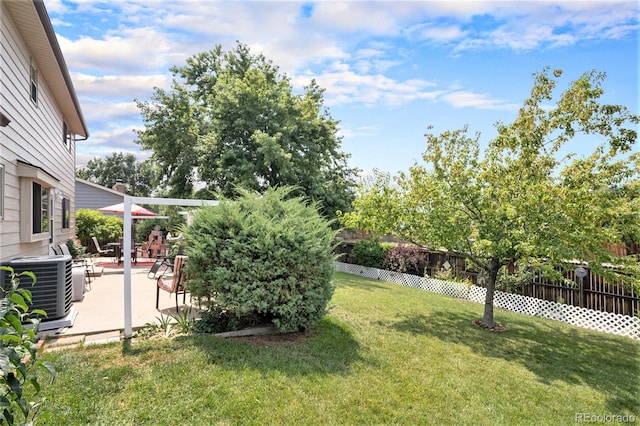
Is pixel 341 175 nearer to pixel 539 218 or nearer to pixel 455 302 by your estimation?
pixel 455 302

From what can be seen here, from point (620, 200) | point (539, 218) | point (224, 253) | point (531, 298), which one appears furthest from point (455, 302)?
point (224, 253)

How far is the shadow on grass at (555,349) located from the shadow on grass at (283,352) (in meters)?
1.74

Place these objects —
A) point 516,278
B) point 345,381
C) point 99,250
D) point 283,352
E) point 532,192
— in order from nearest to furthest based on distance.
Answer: point 345,381, point 283,352, point 532,192, point 516,278, point 99,250

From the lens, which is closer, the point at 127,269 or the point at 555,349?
the point at 127,269

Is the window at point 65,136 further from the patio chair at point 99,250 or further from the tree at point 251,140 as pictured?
the tree at point 251,140

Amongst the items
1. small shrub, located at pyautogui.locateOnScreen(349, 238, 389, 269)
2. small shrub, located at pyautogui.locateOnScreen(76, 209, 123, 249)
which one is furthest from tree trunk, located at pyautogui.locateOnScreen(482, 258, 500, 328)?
small shrub, located at pyautogui.locateOnScreen(76, 209, 123, 249)

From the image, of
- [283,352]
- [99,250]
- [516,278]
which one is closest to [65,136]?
[99,250]

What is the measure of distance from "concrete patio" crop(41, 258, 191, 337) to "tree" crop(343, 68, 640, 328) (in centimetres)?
401

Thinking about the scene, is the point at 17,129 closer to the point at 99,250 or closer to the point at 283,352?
the point at 283,352

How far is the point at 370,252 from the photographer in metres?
14.4

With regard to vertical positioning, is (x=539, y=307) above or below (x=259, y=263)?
below

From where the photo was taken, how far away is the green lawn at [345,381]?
356 cm

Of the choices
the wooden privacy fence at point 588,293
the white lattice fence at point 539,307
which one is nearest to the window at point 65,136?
the white lattice fence at point 539,307

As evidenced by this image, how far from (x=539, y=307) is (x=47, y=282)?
9913mm
